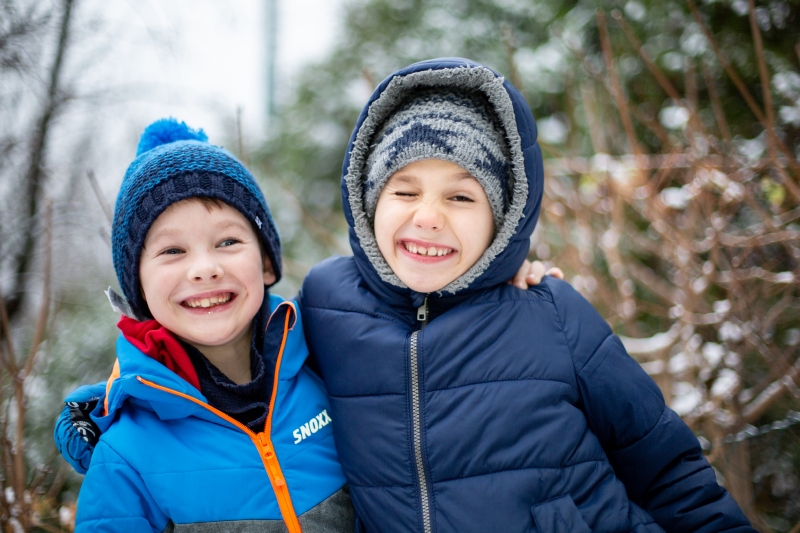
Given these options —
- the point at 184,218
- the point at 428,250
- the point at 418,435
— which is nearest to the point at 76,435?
the point at 184,218

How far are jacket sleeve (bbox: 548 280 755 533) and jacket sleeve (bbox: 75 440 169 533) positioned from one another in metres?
1.25

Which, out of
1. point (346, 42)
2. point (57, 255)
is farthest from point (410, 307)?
point (346, 42)

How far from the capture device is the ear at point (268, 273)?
190 cm

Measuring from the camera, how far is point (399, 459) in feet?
5.13

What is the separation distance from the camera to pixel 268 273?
1.91 meters

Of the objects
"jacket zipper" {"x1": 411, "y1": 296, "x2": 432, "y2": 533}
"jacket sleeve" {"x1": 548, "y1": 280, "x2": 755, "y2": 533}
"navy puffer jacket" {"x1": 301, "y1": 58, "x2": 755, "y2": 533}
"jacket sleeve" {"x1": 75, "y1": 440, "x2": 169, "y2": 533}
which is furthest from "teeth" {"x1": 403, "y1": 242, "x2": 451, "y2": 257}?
"jacket sleeve" {"x1": 75, "y1": 440, "x2": 169, "y2": 533}

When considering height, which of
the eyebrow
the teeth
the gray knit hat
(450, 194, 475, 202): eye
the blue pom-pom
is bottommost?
the teeth

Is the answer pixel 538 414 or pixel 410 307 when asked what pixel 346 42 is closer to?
pixel 410 307

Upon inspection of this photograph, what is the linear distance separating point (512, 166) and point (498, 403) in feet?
2.35

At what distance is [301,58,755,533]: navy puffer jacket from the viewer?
153 cm

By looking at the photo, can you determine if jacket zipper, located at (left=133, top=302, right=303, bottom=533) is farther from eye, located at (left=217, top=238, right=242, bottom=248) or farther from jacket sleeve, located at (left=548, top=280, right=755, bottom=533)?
jacket sleeve, located at (left=548, top=280, right=755, bottom=533)

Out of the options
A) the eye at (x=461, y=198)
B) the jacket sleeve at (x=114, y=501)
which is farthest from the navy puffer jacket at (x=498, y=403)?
the jacket sleeve at (x=114, y=501)

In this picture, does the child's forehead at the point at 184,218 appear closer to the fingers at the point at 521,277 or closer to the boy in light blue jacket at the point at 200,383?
the boy in light blue jacket at the point at 200,383

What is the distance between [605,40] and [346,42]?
428 centimetres
